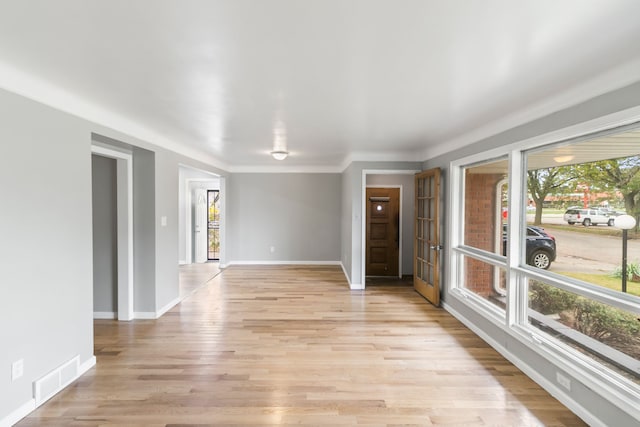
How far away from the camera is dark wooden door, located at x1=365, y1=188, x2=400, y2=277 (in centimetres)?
668

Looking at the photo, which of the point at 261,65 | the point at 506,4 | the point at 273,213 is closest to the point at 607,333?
the point at 506,4

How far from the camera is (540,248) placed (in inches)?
116

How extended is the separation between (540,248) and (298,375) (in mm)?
2467

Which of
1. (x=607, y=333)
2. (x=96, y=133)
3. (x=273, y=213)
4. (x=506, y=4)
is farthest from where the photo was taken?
(x=273, y=213)

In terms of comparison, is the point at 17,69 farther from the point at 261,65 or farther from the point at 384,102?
the point at 384,102

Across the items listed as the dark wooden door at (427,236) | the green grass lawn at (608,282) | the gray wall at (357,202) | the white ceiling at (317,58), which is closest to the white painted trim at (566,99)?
the white ceiling at (317,58)

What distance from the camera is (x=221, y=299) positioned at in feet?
16.2

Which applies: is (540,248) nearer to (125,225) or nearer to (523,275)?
(523,275)

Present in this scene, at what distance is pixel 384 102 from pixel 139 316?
3.87 meters

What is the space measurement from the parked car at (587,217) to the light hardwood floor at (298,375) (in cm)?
136

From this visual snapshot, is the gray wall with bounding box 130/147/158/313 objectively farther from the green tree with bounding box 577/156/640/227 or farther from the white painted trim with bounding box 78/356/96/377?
the green tree with bounding box 577/156/640/227

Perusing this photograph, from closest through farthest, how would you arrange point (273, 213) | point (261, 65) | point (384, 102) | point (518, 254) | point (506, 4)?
point (506, 4), point (261, 65), point (384, 102), point (518, 254), point (273, 213)

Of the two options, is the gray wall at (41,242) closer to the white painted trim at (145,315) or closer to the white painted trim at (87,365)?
the white painted trim at (87,365)

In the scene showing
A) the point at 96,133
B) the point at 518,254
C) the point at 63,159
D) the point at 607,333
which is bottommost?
the point at 607,333
